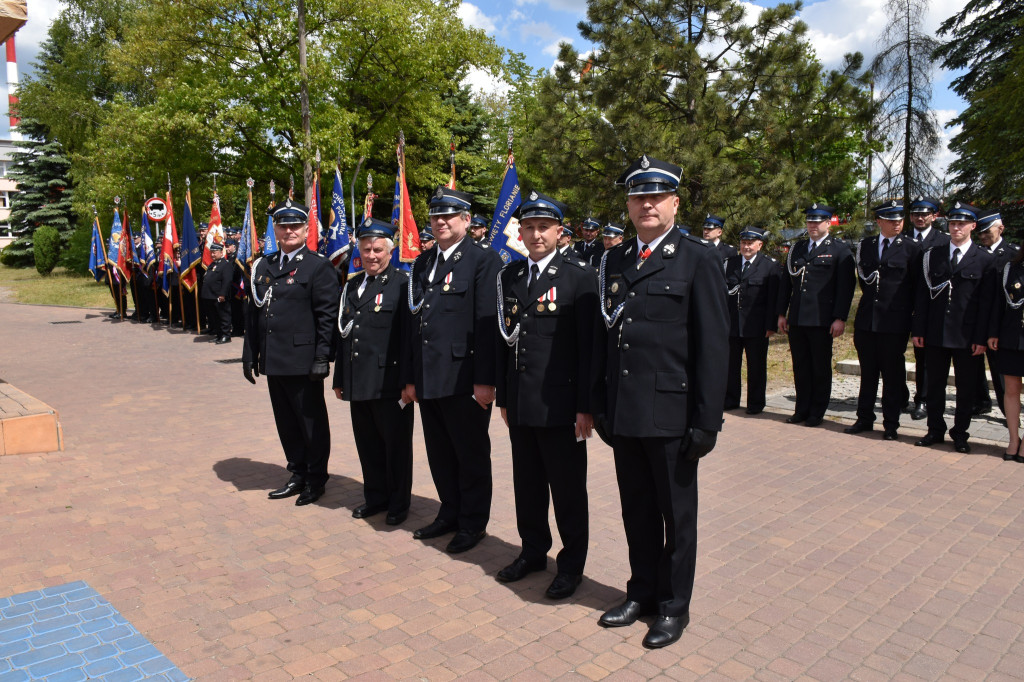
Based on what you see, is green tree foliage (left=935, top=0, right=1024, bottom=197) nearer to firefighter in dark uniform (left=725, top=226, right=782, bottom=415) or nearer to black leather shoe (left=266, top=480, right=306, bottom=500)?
firefighter in dark uniform (left=725, top=226, right=782, bottom=415)

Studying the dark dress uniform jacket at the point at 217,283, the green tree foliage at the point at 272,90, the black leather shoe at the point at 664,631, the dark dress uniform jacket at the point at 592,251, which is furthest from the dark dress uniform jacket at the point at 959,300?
the green tree foliage at the point at 272,90

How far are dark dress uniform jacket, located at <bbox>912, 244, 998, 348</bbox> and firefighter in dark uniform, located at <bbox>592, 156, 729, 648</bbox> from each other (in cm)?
469

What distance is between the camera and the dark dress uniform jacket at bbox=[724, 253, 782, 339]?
8828 millimetres

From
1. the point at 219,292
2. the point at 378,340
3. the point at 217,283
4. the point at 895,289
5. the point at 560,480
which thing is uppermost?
the point at 217,283

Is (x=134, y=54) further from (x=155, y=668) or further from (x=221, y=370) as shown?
(x=155, y=668)

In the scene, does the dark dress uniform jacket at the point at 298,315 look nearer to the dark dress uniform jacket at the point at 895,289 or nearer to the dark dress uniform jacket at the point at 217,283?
the dark dress uniform jacket at the point at 895,289

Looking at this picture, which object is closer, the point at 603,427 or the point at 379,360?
the point at 603,427

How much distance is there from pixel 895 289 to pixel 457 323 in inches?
197

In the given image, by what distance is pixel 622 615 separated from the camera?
12.3 ft

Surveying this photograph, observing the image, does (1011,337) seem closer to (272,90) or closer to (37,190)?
(272,90)

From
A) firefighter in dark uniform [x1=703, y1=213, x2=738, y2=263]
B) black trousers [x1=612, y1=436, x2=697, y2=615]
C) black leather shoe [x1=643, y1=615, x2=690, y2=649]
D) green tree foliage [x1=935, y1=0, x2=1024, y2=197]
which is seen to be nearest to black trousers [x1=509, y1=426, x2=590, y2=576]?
black trousers [x1=612, y1=436, x2=697, y2=615]

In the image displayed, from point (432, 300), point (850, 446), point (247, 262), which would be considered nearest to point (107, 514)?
point (432, 300)

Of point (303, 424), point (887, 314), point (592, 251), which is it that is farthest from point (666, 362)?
point (592, 251)

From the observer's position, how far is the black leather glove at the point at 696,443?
3416mm
